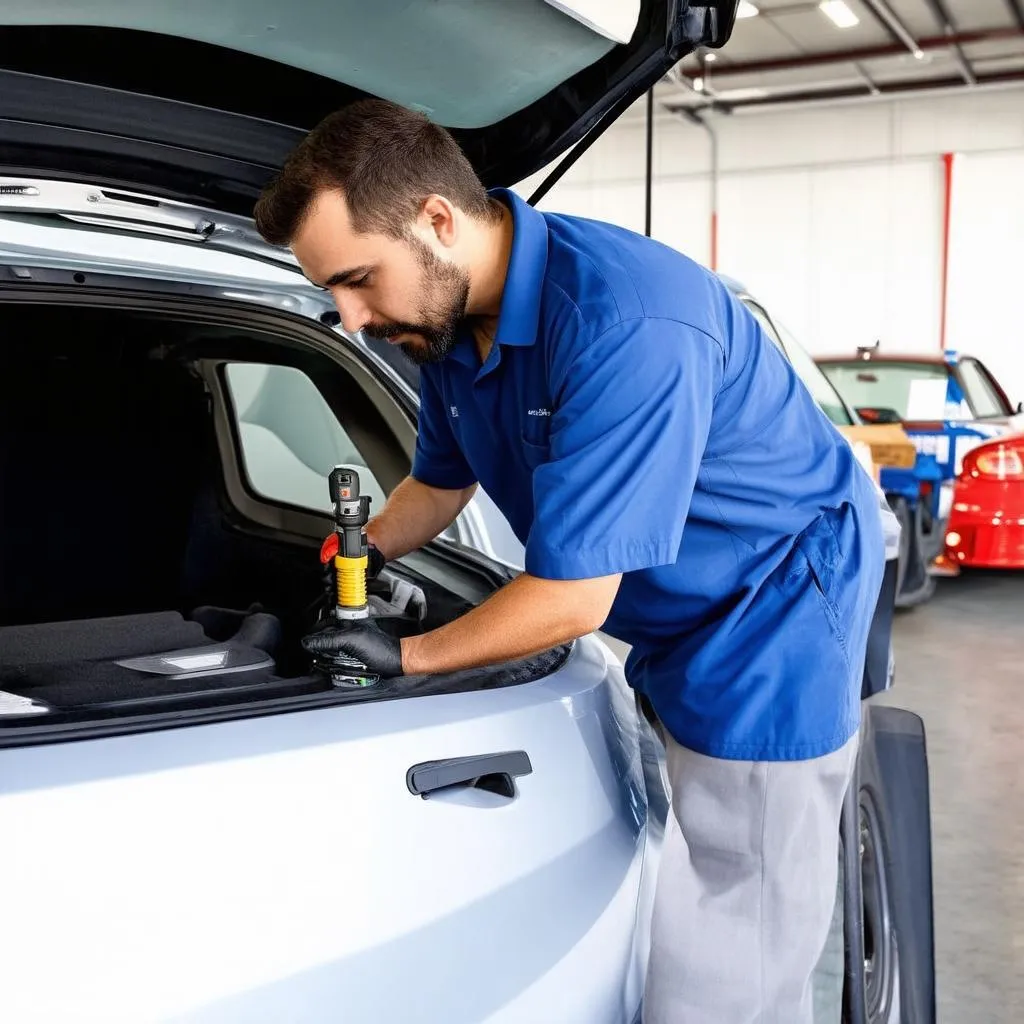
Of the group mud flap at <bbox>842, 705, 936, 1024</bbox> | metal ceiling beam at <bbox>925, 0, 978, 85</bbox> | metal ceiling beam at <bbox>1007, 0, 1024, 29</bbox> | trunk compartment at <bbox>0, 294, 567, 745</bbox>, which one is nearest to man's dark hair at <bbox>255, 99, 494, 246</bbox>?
A: trunk compartment at <bbox>0, 294, 567, 745</bbox>

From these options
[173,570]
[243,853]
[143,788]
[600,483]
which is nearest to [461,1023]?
[243,853]

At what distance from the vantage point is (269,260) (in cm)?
180

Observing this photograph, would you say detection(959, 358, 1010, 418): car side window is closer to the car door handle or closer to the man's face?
the man's face

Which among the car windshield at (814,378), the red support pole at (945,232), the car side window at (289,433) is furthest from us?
the red support pole at (945,232)

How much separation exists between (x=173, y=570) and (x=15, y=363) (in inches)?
21.6

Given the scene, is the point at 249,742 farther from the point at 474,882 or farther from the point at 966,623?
the point at 966,623

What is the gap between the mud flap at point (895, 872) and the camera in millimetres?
2039

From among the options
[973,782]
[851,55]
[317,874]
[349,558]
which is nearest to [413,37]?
[349,558]

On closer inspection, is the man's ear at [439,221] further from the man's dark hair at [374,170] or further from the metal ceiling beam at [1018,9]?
the metal ceiling beam at [1018,9]

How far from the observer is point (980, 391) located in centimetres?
577

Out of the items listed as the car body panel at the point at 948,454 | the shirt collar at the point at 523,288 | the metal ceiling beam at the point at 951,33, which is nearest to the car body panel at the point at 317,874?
the shirt collar at the point at 523,288

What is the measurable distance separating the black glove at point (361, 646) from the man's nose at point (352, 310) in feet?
1.21

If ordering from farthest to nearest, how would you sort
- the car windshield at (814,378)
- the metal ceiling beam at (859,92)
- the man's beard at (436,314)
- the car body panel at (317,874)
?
1. the metal ceiling beam at (859,92)
2. the car windshield at (814,378)
3. the man's beard at (436,314)
4. the car body panel at (317,874)

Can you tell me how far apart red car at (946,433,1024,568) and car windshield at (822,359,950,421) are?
0.33m
